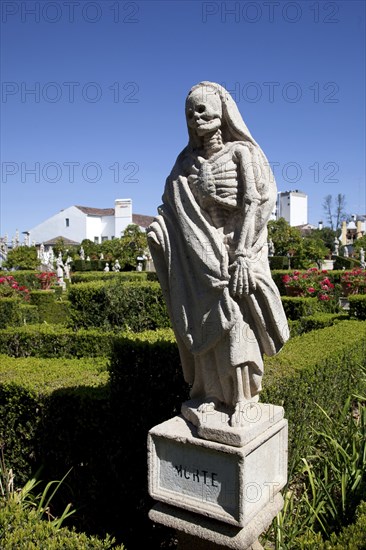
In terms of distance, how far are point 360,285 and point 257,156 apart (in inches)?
444

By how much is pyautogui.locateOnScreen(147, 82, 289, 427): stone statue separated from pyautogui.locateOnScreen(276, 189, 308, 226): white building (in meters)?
66.9

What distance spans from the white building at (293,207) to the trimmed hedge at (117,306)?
2393 inches

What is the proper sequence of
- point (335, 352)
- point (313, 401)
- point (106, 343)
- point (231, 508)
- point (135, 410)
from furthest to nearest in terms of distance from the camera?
1. point (106, 343)
2. point (335, 352)
3. point (313, 401)
4. point (135, 410)
5. point (231, 508)

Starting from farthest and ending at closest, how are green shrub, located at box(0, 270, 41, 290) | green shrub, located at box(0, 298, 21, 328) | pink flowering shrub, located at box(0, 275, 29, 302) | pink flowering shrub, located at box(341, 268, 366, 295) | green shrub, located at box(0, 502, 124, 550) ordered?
1. green shrub, located at box(0, 270, 41, 290)
2. pink flowering shrub, located at box(341, 268, 366, 295)
3. pink flowering shrub, located at box(0, 275, 29, 302)
4. green shrub, located at box(0, 298, 21, 328)
5. green shrub, located at box(0, 502, 124, 550)

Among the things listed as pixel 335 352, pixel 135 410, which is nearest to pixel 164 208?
pixel 135 410

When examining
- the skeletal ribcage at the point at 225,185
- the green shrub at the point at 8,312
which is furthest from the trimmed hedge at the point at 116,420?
the green shrub at the point at 8,312

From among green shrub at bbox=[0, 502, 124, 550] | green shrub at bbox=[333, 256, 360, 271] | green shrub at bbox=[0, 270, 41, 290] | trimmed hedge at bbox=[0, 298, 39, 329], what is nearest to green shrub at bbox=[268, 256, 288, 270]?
green shrub at bbox=[333, 256, 360, 271]

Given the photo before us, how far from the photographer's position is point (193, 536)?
10.3ft

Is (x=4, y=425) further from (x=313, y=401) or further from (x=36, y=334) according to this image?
(x=36, y=334)

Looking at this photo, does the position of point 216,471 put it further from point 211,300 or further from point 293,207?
point 293,207

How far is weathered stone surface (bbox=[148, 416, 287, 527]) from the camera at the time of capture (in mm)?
2881

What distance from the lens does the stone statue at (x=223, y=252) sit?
2910 millimetres

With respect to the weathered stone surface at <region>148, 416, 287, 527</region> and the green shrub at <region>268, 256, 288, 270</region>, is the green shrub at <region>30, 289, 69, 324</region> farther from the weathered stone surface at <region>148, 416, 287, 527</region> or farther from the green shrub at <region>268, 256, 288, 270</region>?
the green shrub at <region>268, 256, 288, 270</region>

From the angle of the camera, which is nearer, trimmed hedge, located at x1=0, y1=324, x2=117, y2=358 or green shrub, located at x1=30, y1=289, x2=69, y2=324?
trimmed hedge, located at x1=0, y1=324, x2=117, y2=358
